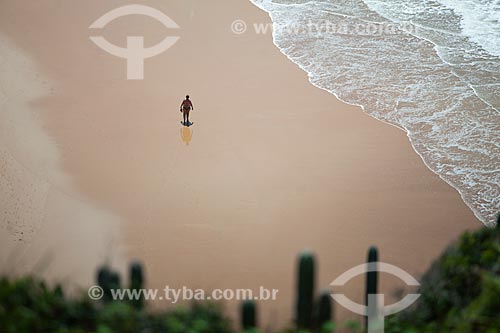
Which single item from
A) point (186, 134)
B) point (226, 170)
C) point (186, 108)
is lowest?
point (226, 170)

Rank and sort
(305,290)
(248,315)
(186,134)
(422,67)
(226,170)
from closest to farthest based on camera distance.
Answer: (248,315) → (305,290) → (226,170) → (186,134) → (422,67)

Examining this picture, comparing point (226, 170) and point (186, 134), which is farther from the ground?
point (186, 134)

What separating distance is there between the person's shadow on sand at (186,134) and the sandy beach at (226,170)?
2 centimetres

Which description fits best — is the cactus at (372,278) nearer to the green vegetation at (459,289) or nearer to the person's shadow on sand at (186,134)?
the green vegetation at (459,289)

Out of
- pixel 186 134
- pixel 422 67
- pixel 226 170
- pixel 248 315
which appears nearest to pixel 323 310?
pixel 248 315

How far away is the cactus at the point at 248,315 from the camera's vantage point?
4.56 m

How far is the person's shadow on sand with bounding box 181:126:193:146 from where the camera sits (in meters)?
10.3

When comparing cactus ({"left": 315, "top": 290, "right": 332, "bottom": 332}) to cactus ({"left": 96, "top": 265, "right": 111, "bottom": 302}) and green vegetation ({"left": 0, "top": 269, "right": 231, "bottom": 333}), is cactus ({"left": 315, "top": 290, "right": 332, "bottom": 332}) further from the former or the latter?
cactus ({"left": 96, "top": 265, "right": 111, "bottom": 302})

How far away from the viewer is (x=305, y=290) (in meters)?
4.70

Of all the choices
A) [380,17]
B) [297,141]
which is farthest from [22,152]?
[380,17]

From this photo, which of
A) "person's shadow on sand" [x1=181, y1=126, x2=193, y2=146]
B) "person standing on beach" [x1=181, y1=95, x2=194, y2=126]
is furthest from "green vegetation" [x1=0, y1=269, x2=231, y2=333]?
"person standing on beach" [x1=181, y1=95, x2=194, y2=126]

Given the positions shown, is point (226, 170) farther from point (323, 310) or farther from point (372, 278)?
point (323, 310)

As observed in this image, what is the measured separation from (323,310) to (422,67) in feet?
31.9

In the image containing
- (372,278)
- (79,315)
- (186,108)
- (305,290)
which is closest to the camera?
(79,315)
